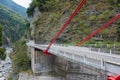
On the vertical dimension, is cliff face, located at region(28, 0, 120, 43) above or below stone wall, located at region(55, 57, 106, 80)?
above

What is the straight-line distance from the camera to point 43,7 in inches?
1854

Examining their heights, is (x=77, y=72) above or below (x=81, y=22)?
below

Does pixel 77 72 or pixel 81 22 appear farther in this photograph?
pixel 81 22

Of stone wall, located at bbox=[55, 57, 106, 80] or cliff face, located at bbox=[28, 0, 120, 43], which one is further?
cliff face, located at bbox=[28, 0, 120, 43]

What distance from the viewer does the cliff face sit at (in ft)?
94.2

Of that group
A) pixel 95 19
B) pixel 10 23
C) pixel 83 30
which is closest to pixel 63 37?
pixel 83 30

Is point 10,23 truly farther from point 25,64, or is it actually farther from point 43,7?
point 25,64

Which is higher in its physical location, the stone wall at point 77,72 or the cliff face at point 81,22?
the cliff face at point 81,22

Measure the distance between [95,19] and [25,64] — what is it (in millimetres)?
14831

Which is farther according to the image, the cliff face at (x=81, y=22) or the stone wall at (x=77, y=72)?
the cliff face at (x=81, y=22)

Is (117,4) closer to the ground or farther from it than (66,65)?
farther from it

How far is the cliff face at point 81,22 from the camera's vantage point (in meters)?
28.7

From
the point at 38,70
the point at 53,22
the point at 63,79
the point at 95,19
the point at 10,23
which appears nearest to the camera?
the point at 63,79

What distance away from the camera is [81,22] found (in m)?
33.6
